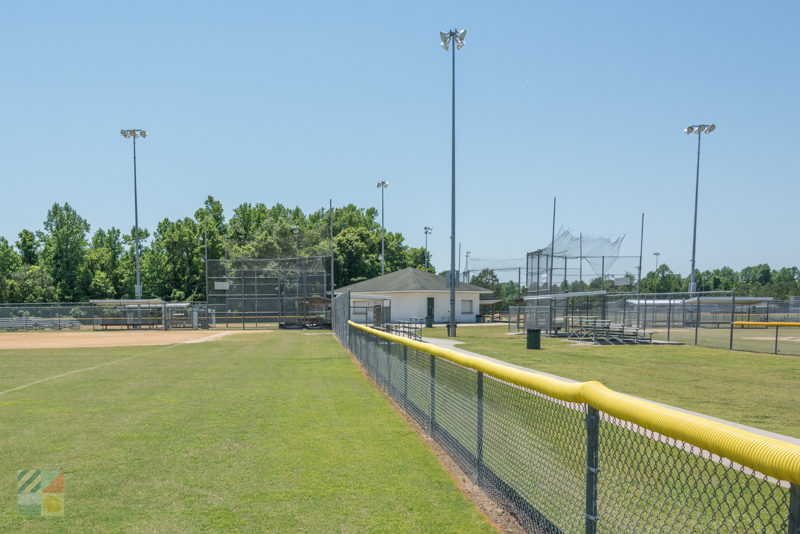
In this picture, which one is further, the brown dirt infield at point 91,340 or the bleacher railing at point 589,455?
the brown dirt infield at point 91,340

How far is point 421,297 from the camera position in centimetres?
4950

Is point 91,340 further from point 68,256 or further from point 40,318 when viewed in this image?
point 68,256

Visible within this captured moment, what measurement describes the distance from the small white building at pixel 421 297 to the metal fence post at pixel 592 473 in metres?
44.3

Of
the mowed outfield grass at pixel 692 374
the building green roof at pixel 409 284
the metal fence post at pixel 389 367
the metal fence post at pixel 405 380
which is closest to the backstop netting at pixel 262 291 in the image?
the building green roof at pixel 409 284

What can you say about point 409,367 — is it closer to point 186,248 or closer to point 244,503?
point 244,503

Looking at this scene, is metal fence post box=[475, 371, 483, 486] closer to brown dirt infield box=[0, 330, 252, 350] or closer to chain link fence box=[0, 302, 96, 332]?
brown dirt infield box=[0, 330, 252, 350]

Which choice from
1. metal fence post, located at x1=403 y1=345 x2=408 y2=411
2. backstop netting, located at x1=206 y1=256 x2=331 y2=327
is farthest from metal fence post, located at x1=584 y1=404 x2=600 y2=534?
backstop netting, located at x1=206 y1=256 x2=331 y2=327

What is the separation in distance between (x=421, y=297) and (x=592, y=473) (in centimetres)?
4628

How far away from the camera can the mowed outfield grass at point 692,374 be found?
9547 millimetres

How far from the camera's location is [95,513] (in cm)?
486

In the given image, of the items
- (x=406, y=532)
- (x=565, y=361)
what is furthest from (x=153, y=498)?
(x=565, y=361)

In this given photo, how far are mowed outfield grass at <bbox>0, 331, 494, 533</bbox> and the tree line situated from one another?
1807 inches

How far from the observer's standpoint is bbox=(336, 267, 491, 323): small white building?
49.2m

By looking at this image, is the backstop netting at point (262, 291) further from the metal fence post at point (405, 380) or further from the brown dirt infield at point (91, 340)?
the metal fence post at point (405, 380)
